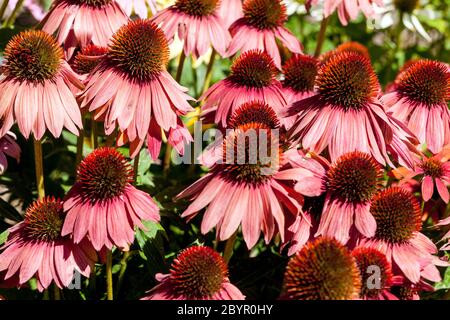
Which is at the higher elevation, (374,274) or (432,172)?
(432,172)

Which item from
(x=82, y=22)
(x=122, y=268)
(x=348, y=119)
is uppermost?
(x=82, y=22)

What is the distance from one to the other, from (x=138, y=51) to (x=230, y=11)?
1.97ft

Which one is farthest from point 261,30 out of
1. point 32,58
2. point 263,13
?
point 32,58

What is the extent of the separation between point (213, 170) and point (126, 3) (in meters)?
0.68

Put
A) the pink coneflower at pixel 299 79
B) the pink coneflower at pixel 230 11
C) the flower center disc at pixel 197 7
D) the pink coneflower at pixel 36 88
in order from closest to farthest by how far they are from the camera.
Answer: the pink coneflower at pixel 36 88, the pink coneflower at pixel 299 79, the flower center disc at pixel 197 7, the pink coneflower at pixel 230 11

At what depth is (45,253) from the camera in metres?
1.44

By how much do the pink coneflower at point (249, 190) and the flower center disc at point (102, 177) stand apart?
0.44 feet

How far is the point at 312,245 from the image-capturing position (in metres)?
1.25

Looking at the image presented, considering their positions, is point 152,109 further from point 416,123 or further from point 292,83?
point 416,123

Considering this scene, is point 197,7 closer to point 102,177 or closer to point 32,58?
point 32,58

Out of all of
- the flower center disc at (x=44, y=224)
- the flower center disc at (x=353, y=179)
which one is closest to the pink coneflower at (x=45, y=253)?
the flower center disc at (x=44, y=224)

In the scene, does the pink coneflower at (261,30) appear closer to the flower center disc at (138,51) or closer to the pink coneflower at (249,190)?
the flower center disc at (138,51)

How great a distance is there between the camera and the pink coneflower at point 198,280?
129 centimetres
